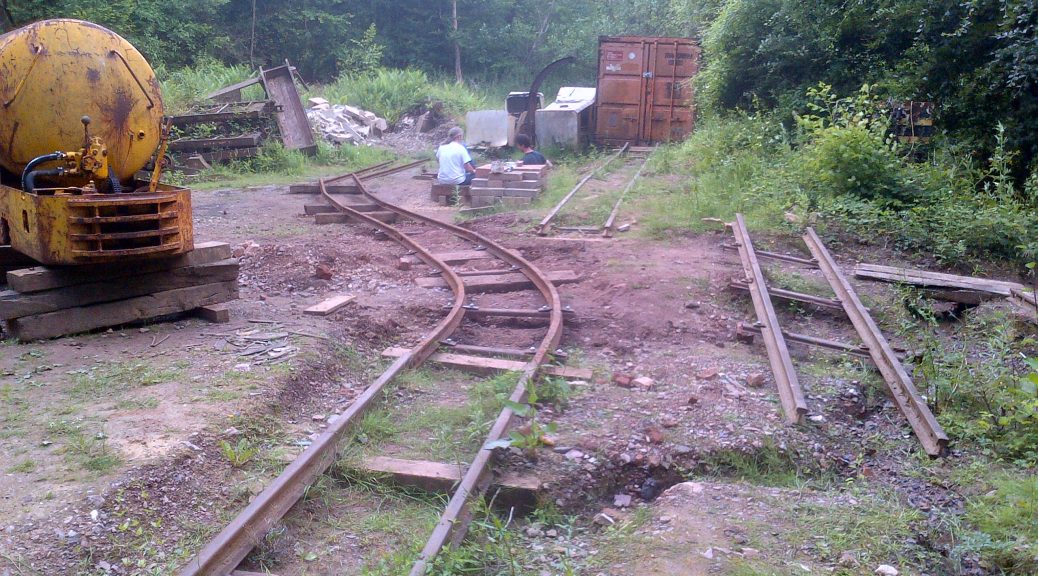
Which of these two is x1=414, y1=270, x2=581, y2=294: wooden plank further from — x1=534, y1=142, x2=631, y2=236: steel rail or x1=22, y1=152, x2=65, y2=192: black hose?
x1=22, y1=152, x2=65, y2=192: black hose

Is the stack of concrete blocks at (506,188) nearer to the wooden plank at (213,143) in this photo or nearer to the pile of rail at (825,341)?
the pile of rail at (825,341)

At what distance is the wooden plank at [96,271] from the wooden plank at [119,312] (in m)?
0.20

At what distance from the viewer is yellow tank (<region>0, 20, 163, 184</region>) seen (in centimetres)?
581

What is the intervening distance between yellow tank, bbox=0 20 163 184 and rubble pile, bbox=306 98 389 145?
1576cm

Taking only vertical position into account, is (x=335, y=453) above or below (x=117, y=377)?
below

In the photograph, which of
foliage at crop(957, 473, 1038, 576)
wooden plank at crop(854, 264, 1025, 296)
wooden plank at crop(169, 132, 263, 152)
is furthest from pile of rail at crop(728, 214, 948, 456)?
wooden plank at crop(169, 132, 263, 152)

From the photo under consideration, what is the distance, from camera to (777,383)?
552 cm

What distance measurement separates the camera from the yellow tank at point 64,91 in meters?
5.81

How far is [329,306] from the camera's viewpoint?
7004 mm

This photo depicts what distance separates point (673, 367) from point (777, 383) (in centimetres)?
80

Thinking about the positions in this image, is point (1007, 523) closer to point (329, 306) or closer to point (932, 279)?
point (932, 279)

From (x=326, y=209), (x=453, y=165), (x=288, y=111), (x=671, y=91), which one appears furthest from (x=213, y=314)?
(x=671, y=91)

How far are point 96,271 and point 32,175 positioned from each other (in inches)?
31.8

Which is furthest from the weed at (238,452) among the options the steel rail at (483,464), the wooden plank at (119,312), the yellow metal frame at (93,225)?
the wooden plank at (119,312)
